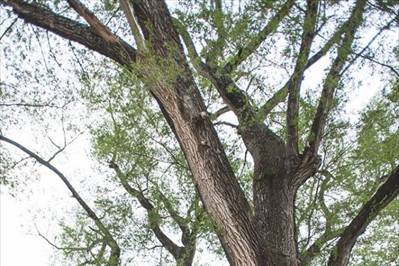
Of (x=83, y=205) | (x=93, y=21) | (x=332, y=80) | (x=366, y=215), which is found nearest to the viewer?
(x=332, y=80)

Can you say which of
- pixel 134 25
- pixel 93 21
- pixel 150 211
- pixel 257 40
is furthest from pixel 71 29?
pixel 150 211

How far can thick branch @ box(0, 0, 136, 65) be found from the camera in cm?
329

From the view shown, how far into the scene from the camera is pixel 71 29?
3318mm

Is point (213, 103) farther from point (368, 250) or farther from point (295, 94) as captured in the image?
point (368, 250)

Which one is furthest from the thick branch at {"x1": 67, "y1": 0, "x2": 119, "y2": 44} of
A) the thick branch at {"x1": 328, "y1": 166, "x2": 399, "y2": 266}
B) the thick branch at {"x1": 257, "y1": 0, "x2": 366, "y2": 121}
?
the thick branch at {"x1": 328, "y1": 166, "x2": 399, "y2": 266}

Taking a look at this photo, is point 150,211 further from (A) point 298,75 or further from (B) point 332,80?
(B) point 332,80

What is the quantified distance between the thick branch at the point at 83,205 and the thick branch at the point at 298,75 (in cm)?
206

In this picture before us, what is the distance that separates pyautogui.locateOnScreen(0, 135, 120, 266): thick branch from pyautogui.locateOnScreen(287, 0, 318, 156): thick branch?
2065 millimetres

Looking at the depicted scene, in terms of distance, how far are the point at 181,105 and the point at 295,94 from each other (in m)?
0.70

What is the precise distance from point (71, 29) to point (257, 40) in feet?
4.02

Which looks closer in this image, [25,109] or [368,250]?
[25,109]

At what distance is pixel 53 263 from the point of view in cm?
582

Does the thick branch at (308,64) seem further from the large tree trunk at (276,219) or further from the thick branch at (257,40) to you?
the large tree trunk at (276,219)

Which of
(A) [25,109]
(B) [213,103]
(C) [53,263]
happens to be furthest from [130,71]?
(C) [53,263]
